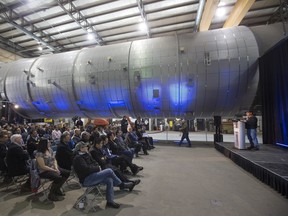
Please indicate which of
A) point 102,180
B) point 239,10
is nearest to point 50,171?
point 102,180

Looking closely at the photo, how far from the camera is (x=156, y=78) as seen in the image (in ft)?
30.7

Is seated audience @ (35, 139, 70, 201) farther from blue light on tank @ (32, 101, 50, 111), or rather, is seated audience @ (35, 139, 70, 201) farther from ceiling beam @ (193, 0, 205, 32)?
ceiling beam @ (193, 0, 205, 32)

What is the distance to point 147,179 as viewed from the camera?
496 cm

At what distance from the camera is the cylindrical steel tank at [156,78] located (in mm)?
8680

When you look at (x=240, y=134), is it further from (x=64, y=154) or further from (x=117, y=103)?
(x=64, y=154)

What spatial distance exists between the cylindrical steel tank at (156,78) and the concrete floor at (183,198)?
4.48 meters

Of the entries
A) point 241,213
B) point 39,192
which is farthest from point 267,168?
point 39,192

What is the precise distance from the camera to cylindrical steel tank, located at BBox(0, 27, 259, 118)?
28.5 feet

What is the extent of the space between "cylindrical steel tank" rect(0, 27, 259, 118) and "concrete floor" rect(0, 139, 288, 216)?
448 centimetres

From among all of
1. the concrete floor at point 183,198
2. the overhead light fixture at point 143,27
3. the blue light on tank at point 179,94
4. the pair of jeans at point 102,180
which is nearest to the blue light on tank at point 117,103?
the blue light on tank at point 179,94

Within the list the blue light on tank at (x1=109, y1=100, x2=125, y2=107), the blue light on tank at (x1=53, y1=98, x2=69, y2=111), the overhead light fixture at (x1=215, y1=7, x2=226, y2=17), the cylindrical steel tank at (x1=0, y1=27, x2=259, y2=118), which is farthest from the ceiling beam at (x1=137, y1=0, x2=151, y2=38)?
the blue light on tank at (x1=53, y1=98, x2=69, y2=111)

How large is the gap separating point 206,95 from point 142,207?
6.73 metres

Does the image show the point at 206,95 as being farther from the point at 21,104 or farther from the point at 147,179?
the point at 21,104

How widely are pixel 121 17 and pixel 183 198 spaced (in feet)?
38.2
